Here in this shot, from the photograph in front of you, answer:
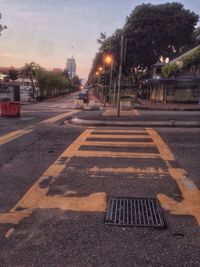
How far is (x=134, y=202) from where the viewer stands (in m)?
5.74

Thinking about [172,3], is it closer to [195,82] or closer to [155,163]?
[195,82]

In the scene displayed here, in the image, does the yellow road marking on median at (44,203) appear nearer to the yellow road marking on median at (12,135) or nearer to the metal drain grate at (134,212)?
the metal drain grate at (134,212)

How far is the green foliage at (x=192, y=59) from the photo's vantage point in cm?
3652

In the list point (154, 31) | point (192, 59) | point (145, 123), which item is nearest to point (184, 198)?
point (145, 123)

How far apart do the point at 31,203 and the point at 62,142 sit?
5.79 m

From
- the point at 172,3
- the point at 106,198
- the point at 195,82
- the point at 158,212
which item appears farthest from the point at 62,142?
the point at 172,3

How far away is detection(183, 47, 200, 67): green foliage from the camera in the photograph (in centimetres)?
3652

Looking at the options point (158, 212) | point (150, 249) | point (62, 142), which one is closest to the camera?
point (150, 249)

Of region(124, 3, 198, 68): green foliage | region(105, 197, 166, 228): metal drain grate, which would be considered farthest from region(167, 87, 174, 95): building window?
region(105, 197, 166, 228): metal drain grate

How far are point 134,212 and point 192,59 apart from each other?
113 feet

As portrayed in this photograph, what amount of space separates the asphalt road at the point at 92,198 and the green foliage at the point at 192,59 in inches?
1063

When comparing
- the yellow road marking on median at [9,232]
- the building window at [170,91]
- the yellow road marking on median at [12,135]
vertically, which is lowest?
the yellow road marking on median at [12,135]

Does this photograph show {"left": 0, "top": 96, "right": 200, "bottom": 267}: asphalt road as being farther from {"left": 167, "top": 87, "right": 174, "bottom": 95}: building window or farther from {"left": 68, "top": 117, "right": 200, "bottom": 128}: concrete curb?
{"left": 167, "top": 87, "right": 174, "bottom": 95}: building window

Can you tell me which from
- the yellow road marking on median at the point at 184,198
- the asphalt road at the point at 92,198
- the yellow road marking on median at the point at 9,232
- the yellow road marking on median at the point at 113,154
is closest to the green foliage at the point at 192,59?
the asphalt road at the point at 92,198
